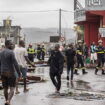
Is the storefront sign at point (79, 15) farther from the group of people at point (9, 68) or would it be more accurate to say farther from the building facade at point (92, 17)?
the group of people at point (9, 68)

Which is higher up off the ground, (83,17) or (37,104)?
(83,17)

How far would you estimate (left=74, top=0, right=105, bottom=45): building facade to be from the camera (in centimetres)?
3897

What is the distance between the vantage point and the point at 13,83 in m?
13.1

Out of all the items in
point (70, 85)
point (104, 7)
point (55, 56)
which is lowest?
point (70, 85)

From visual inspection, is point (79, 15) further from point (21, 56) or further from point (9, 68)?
point (9, 68)

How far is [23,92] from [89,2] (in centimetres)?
2481

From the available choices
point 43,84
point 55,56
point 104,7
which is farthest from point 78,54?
point 104,7

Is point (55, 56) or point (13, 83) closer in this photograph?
point (13, 83)

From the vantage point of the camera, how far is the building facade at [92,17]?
128ft

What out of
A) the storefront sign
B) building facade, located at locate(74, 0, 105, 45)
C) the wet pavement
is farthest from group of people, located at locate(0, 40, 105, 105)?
the storefront sign

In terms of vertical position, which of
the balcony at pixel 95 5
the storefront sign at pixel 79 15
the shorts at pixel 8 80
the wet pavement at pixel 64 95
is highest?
the balcony at pixel 95 5

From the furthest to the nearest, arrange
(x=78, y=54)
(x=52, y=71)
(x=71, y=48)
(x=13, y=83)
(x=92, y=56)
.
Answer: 1. (x=92, y=56)
2. (x=78, y=54)
3. (x=71, y=48)
4. (x=52, y=71)
5. (x=13, y=83)

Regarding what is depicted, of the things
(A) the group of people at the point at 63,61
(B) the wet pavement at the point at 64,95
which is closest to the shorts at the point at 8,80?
(B) the wet pavement at the point at 64,95

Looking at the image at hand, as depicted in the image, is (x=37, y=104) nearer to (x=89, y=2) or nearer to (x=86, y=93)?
(x=86, y=93)
